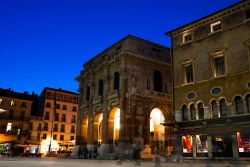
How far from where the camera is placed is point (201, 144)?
75.7 ft

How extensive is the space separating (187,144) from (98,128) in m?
18.1

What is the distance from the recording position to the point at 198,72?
25047 millimetres

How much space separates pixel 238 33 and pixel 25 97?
1932 inches

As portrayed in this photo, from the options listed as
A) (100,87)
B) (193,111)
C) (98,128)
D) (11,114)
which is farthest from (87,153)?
(11,114)

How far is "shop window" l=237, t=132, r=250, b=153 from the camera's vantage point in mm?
20033

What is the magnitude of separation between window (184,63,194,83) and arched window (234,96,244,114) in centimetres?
493

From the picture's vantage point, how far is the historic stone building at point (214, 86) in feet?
69.4

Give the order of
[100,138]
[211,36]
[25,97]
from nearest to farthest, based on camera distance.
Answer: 1. [211,36]
2. [100,138]
3. [25,97]

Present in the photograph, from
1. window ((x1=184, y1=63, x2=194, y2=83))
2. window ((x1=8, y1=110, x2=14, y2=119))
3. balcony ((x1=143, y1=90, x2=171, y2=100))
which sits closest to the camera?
Result: window ((x1=184, y1=63, x2=194, y2=83))

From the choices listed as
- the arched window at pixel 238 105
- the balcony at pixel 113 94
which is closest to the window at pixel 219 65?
the arched window at pixel 238 105

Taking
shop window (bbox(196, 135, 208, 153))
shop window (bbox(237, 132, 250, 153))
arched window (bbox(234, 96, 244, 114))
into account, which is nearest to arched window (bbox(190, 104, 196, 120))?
shop window (bbox(196, 135, 208, 153))

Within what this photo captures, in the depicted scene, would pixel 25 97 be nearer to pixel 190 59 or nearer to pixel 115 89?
pixel 115 89

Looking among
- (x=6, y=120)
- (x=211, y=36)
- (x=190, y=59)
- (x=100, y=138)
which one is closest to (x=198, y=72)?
(x=190, y=59)

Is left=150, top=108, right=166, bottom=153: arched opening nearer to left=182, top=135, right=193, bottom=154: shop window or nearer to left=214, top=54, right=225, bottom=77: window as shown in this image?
left=182, top=135, right=193, bottom=154: shop window
